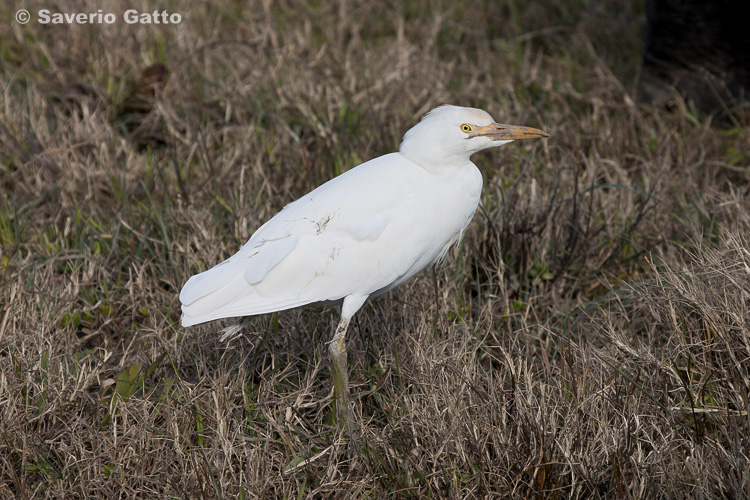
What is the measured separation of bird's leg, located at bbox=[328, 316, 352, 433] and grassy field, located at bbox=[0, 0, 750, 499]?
105 millimetres

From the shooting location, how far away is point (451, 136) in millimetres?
2656

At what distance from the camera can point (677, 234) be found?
366 cm

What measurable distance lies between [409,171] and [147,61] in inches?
113

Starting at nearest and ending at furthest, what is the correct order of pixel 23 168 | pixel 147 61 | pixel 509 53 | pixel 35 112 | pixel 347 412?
pixel 347 412 < pixel 23 168 < pixel 35 112 < pixel 147 61 < pixel 509 53

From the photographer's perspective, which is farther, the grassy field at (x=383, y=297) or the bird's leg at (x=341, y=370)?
the bird's leg at (x=341, y=370)

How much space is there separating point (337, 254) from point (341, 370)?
1.39ft

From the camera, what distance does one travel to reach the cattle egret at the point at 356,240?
2615mm

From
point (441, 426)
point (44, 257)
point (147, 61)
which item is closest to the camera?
point (441, 426)

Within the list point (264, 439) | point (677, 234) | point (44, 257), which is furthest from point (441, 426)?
point (44, 257)

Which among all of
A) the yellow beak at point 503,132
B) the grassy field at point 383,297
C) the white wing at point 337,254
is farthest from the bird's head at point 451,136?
the grassy field at point 383,297

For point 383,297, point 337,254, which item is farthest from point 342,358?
point 383,297

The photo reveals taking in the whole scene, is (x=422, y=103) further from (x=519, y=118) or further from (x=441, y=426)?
(x=441, y=426)

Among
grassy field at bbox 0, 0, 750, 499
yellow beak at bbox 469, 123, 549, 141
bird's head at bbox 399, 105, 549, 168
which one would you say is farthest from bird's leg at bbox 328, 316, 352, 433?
yellow beak at bbox 469, 123, 549, 141

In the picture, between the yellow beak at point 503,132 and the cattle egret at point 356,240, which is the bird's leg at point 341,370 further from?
the yellow beak at point 503,132
